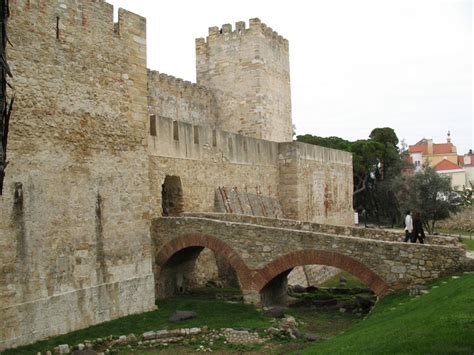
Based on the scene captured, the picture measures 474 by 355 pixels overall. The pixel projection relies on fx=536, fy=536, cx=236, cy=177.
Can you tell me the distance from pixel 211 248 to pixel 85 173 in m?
3.60

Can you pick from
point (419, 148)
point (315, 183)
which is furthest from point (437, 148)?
point (315, 183)

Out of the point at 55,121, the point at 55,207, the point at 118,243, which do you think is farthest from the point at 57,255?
the point at 55,121

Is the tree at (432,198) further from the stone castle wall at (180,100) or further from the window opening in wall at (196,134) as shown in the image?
the window opening in wall at (196,134)

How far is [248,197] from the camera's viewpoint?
19.8 m

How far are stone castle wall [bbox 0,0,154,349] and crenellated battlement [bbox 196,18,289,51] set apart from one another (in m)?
10.9

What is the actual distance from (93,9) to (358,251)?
312 inches

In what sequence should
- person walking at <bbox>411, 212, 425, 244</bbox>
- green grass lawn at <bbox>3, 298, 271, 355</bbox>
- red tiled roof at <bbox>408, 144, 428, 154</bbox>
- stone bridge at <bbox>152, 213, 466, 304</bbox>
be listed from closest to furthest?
1. green grass lawn at <bbox>3, 298, 271, 355</bbox>
2. stone bridge at <bbox>152, 213, 466, 304</bbox>
3. person walking at <bbox>411, 212, 425, 244</bbox>
4. red tiled roof at <bbox>408, 144, 428, 154</bbox>

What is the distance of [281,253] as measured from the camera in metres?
12.4

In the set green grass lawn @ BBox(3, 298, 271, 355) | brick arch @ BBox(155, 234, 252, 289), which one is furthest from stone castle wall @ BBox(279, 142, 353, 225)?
green grass lawn @ BBox(3, 298, 271, 355)

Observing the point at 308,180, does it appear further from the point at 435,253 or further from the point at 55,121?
the point at 55,121

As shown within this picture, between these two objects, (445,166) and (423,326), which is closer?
(423,326)

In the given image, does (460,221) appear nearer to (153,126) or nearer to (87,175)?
(153,126)

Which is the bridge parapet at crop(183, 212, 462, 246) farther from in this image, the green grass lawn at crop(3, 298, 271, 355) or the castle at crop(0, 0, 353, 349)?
the green grass lawn at crop(3, 298, 271, 355)

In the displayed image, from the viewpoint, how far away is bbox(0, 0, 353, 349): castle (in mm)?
10047
